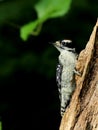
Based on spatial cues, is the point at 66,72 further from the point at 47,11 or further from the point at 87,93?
the point at 47,11

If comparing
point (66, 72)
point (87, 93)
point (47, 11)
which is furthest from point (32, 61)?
point (87, 93)

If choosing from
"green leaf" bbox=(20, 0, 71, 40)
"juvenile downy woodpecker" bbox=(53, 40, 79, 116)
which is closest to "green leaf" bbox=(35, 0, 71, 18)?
"green leaf" bbox=(20, 0, 71, 40)

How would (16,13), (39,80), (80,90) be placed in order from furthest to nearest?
(39,80) → (16,13) → (80,90)

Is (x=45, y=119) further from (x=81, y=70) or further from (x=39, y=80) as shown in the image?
(x=81, y=70)

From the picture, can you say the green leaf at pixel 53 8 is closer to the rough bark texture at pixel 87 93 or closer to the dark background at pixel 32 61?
the rough bark texture at pixel 87 93

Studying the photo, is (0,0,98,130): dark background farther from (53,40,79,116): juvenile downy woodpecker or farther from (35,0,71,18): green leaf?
(53,40,79,116): juvenile downy woodpecker

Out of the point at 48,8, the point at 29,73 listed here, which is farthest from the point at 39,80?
the point at 48,8

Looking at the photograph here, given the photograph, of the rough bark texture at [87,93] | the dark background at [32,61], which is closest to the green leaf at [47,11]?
the rough bark texture at [87,93]
